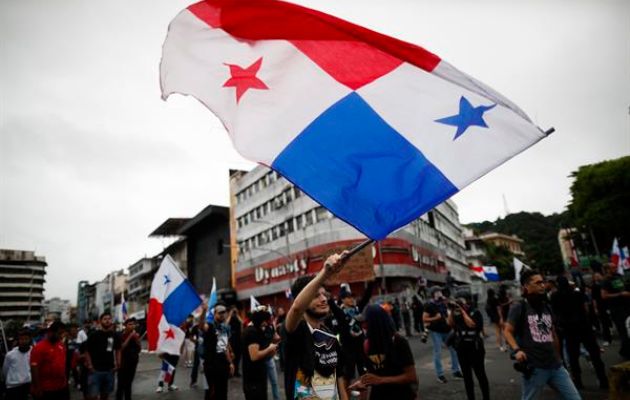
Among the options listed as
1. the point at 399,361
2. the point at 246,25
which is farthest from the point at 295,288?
the point at 246,25

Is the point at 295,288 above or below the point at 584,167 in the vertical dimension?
below

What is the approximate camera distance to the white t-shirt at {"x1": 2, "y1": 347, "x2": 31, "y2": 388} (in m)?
7.48

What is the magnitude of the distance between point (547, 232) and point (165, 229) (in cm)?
9046

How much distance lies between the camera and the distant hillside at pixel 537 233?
81.0 meters

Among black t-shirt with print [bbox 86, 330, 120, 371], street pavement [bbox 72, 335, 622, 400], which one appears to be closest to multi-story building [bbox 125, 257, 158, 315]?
street pavement [bbox 72, 335, 622, 400]

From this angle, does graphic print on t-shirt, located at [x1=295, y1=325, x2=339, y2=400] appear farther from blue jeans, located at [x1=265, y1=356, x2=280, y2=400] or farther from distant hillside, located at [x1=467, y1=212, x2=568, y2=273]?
distant hillside, located at [x1=467, y1=212, x2=568, y2=273]

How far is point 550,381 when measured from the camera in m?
4.25

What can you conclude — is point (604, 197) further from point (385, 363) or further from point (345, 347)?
point (385, 363)

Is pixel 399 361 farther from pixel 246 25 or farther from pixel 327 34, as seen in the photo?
pixel 246 25

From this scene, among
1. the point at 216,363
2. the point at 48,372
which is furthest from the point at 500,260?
the point at 48,372

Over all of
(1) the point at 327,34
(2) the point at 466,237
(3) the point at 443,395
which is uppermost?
(2) the point at 466,237

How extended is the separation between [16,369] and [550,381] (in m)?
8.92

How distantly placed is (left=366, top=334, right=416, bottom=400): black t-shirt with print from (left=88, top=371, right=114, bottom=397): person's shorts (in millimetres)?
6047

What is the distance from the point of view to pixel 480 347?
642cm
